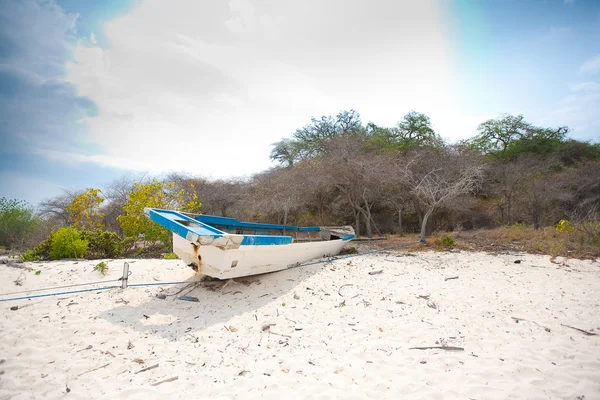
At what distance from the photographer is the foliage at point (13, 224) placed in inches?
517

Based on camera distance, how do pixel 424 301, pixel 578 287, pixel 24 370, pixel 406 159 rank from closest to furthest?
pixel 24 370 → pixel 424 301 → pixel 578 287 → pixel 406 159

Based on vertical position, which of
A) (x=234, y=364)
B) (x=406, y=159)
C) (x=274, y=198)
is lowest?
(x=234, y=364)

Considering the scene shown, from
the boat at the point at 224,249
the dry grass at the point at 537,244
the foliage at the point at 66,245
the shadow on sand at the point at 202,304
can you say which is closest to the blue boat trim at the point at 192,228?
the boat at the point at 224,249

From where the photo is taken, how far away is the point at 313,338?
3.76 meters

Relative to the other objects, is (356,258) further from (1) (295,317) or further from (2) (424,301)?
(1) (295,317)

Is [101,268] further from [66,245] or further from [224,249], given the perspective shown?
[224,249]

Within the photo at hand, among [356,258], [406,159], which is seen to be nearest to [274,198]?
[406,159]

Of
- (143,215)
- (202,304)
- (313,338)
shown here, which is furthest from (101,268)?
(313,338)

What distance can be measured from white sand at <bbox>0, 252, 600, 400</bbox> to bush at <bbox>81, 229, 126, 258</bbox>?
2017 mm

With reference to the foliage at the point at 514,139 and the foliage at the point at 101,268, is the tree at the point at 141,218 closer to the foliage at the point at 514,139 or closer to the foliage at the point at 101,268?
the foliage at the point at 101,268

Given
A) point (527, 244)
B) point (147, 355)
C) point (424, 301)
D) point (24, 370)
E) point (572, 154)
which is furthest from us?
point (572, 154)

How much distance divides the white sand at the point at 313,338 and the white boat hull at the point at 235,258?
439 millimetres

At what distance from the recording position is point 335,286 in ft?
18.5

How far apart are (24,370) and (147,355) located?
3.97 ft
